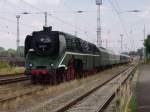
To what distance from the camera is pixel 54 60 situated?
26000 millimetres

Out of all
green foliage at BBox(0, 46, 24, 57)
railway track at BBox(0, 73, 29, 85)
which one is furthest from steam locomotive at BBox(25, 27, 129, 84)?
green foliage at BBox(0, 46, 24, 57)

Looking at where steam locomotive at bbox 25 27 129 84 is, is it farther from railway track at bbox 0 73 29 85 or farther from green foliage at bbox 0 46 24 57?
green foliage at bbox 0 46 24 57

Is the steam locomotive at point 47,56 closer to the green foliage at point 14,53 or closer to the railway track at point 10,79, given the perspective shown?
the railway track at point 10,79

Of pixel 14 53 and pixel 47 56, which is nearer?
pixel 47 56

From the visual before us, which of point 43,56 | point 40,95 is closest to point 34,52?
point 43,56

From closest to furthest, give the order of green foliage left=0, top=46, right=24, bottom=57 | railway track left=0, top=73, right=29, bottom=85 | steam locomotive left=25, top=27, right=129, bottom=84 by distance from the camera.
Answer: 1. steam locomotive left=25, top=27, right=129, bottom=84
2. railway track left=0, top=73, right=29, bottom=85
3. green foliage left=0, top=46, right=24, bottom=57

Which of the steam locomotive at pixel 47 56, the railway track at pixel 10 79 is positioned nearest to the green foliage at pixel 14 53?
the railway track at pixel 10 79

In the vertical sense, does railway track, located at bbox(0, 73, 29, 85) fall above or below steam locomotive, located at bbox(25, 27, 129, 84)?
below

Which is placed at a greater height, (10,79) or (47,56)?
(47,56)

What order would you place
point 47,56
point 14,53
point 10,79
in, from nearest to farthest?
1. point 47,56
2. point 10,79
3. point 14,53

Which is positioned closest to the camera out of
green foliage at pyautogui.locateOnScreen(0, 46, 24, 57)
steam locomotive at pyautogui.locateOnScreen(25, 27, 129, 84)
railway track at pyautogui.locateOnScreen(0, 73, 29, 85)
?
steam locomotive at pyautogui.locateOnScreen(25, 27, 129, 84)

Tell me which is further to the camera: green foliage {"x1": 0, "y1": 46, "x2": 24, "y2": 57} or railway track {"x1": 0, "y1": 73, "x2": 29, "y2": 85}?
green foliage {"x1": 0, "y1": 46, "x2": 24, "y2": 57}

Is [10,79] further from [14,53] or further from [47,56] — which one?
[14,53]

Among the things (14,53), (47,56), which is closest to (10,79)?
(47,56)
